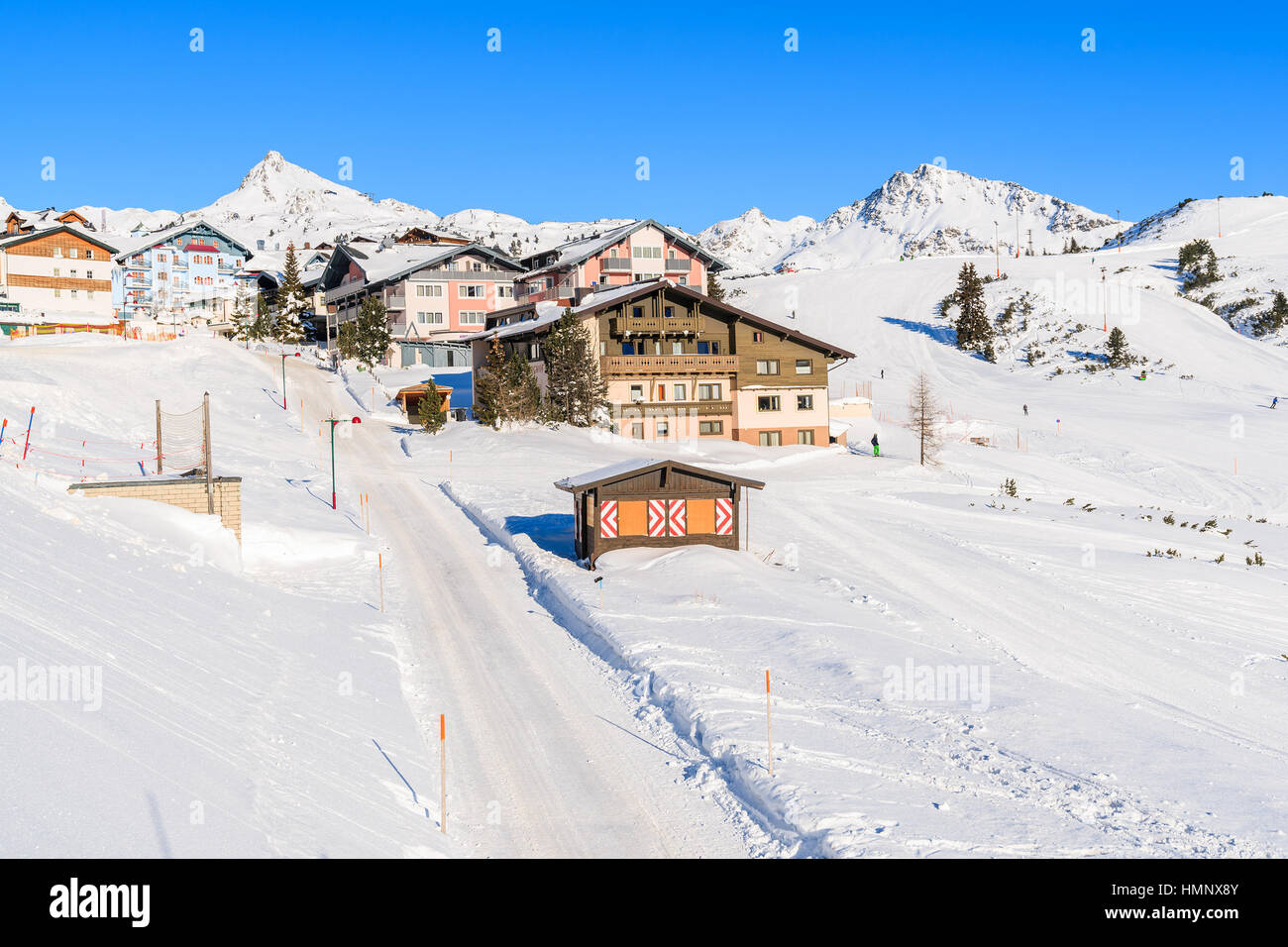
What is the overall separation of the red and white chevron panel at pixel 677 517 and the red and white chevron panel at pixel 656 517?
0.21m

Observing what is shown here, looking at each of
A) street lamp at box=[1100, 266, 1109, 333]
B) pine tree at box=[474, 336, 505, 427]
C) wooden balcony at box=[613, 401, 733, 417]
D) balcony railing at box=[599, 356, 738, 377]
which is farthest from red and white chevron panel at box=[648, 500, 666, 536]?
street lamp at box=[1100, 266, 1109, 333]

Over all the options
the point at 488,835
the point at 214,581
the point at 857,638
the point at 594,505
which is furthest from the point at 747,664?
the point at 214,581

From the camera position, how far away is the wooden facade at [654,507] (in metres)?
31.4

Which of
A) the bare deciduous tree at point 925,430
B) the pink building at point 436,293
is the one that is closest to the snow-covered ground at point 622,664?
the bare deciduous tree at point 925,430

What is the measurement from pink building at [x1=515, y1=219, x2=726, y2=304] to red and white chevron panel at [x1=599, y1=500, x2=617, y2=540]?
192ft

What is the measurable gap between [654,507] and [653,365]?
109 feet

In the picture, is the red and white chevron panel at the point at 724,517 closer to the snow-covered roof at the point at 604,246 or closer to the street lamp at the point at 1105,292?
the snow-covered roof at the point at 604,246

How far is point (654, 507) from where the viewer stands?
31.9 metres

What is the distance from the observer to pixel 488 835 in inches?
546

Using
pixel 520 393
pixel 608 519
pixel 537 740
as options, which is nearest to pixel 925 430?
pixel 520 393

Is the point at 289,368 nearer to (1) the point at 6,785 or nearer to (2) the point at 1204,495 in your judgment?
(2) the point at 1204,495

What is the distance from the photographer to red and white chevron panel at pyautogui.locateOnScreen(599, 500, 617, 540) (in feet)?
103

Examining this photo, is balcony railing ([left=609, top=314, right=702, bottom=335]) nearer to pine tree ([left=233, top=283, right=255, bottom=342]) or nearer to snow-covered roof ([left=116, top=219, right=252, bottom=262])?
pine tree ([left=233, top=283, right=255, bottom=342])

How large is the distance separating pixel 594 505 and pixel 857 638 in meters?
10.8
